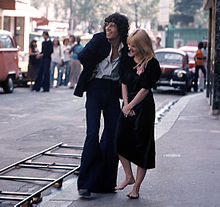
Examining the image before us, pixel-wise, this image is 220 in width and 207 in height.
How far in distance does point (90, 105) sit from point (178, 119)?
7542mm

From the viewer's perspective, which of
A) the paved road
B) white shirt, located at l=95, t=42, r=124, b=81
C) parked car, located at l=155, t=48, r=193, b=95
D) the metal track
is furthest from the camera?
parked car, located at l=155, t=48, r=193, b=95

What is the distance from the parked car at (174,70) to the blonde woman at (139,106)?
1764cm

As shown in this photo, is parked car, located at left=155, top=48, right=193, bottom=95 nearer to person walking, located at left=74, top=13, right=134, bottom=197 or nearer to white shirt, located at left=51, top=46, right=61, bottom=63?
white shirt, located at left=51, top=46, right=61, bottom=63

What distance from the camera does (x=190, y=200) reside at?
6168mm

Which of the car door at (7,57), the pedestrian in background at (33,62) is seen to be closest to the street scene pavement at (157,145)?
the car door at (7,57)

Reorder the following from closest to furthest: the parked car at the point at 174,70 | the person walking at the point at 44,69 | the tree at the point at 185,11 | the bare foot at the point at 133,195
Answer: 1. the bare foot at the point at 133,195
2. the person walking at the point at 44,69
3. the parked car at the point at 174,70
4. the tree at the point at 185,11

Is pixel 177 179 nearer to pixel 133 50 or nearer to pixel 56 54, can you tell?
pixel 133 50

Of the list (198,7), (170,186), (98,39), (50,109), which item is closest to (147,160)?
(170,186)

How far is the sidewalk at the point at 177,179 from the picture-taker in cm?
612

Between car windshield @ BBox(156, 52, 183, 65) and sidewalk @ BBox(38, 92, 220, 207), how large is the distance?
1295 centimetres

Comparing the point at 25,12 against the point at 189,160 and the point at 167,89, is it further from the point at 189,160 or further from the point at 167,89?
the point at 189,160

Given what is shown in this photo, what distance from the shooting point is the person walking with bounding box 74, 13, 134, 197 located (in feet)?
20.8

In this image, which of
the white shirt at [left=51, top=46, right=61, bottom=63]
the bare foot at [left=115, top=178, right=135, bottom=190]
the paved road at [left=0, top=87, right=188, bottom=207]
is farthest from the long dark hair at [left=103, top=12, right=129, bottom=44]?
the white shirt at [left=51, top=46, right=61, bottom=63]

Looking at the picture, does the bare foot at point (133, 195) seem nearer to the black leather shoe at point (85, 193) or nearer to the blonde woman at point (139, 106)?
the blonde woman at point (139, 106)
